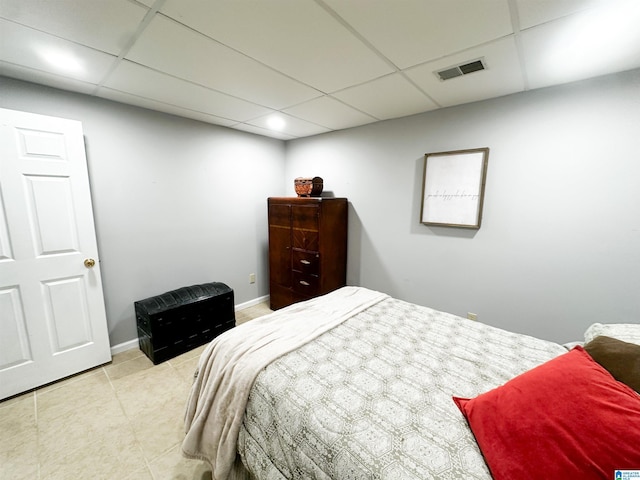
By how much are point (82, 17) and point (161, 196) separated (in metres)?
1.66

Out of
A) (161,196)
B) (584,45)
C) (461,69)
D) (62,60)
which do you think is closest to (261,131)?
(161,196)

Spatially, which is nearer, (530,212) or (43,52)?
(43,52)

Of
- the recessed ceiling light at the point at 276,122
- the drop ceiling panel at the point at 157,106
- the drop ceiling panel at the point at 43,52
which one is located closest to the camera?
the drop ceiling panel at the point at 43,52

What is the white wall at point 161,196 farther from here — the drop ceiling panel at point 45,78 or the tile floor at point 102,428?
the tile floor at point 102,428

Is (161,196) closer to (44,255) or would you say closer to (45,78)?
(44,255)

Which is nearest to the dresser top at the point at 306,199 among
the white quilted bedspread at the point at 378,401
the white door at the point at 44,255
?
the white quilted bedspread at the point at 378,401

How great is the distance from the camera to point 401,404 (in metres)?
1.01

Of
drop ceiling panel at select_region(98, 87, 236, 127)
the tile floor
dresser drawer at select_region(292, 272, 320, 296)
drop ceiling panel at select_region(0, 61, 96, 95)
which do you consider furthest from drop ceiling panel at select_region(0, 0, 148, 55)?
dresser drawer at select_region(292, 272, 320, 296)

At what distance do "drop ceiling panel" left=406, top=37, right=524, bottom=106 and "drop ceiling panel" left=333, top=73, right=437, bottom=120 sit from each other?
0.10 m

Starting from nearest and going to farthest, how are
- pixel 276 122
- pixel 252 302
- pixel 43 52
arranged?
pixel 43 52 < pixel 276 122 < pixel 252 302

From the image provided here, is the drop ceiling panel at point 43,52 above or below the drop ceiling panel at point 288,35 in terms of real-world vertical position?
below

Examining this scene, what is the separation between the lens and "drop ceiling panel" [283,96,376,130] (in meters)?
2.31

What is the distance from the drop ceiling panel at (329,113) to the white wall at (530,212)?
0.23m

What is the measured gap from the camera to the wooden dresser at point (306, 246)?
291 centimetres
